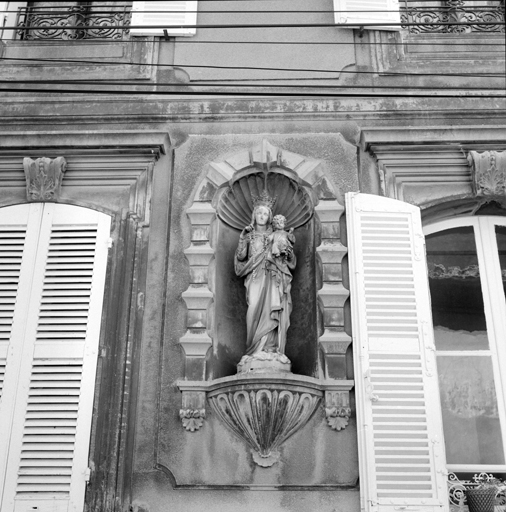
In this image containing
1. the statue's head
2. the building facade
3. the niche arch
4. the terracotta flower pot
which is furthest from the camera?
the statue's head

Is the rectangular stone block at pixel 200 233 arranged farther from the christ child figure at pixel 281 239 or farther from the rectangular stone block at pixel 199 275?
the christ child figure at pixel 281 239

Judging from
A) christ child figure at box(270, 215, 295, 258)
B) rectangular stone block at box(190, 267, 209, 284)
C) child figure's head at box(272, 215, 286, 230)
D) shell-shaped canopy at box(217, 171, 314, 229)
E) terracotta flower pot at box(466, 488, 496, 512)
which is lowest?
terracotta flower pot at box(466, 488, 496, 512)

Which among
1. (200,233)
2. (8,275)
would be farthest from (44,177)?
(200,233)

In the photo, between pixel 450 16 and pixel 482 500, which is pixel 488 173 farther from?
pixel 482 500

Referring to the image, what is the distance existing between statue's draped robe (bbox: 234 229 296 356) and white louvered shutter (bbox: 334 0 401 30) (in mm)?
2367

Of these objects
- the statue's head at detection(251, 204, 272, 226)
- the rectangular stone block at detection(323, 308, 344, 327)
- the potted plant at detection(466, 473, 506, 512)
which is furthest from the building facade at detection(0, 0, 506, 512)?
the statue's head at detection(251, 204, 272, 226)

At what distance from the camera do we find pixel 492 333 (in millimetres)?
6859

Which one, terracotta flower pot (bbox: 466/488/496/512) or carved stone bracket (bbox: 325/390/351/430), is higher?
carved stone bracket (bbox: 325/390/351/430)

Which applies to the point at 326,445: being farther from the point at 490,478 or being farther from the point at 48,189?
the point at 48,189

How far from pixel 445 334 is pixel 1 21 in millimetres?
5144

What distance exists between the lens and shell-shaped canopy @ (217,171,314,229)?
7.45 metres

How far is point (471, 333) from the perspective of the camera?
22.7 ft

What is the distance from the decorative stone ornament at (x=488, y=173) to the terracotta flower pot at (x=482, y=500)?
96.0 inches

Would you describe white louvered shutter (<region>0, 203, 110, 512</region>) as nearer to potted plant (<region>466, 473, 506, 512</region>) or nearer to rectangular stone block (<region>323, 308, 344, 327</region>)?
rectangular stone block (<region>323, 308, 344, 327</region>)
